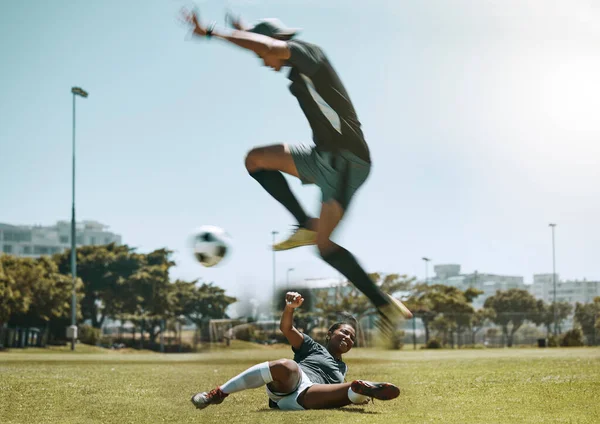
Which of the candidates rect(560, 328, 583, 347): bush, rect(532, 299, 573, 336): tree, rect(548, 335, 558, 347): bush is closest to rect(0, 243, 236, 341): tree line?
rect(548, 335, 558, 347): bush

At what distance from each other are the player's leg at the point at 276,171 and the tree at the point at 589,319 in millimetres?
46343

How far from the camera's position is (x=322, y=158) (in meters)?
5.79

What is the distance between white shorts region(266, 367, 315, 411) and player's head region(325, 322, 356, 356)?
0.68 m

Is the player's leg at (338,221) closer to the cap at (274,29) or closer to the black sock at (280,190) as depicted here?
the black sock at (280,190)

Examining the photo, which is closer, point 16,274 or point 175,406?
point 175,406

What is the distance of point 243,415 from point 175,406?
889 millimetres

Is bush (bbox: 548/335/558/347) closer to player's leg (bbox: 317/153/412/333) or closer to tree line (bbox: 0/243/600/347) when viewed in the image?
tree line (bbox: 0/243/600/347)

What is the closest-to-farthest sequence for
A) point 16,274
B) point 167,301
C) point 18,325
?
point 16,274
point 18,325
point 167,301

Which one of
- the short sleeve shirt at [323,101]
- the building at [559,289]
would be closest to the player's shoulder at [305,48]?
the short sleeve shirt at [323,101]

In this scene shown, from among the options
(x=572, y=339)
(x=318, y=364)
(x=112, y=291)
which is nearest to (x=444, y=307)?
(x=572, y=339)

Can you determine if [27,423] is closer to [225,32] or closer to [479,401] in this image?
[225,32]

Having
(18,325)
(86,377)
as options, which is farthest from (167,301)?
(86,377)

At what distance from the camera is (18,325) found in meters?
43.3

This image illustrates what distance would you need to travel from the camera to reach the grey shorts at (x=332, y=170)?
5789 millimetres
